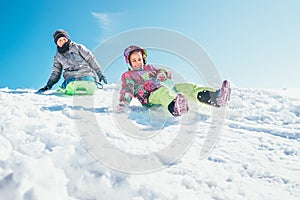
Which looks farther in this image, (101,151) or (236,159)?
(236,159)

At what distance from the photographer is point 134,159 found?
7.66ft

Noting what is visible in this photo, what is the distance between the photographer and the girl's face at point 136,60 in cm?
535

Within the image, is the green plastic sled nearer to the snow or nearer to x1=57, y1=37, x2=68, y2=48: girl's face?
x1=57, y1=37, x2=68, y2=48: girl's face

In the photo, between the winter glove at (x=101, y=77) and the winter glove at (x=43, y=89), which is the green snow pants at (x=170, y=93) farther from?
the winter glove at (x=43, y=89)

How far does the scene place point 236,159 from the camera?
2.53 m

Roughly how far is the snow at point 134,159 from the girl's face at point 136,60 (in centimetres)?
172

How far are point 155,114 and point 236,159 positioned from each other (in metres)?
1.82

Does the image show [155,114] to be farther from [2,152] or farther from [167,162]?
[2,152]

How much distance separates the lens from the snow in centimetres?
188

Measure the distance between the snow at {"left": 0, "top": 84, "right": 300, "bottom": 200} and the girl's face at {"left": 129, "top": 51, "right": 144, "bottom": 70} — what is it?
1.72 meters

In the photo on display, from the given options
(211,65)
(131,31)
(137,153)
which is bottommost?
(137,153)

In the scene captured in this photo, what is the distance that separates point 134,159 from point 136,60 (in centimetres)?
326

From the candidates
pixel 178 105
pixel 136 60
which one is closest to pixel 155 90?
pixel 178 105

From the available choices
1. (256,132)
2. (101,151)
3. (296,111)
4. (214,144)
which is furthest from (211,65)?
(101,151)
